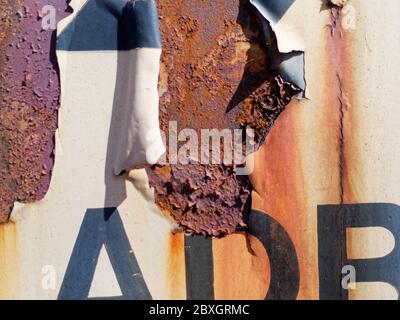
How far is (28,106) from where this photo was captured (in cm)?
121

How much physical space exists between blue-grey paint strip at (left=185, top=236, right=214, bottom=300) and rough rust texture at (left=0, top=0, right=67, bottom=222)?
302mm

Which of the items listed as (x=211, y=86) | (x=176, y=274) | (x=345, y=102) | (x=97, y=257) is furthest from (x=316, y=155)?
(x=97, y=257)

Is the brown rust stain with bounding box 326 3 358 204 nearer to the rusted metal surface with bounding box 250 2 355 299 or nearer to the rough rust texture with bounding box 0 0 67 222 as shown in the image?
the rusted metal surface with bounding box 250 2 355 299

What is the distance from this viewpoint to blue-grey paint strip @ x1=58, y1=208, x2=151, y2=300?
3.88ft

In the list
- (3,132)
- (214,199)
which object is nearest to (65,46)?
(3,132)

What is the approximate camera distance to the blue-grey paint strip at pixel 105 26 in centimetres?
119

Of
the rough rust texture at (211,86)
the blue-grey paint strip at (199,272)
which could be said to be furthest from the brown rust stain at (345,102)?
the blue-grey paint strip at (199,272)

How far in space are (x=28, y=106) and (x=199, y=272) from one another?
447 millimetres

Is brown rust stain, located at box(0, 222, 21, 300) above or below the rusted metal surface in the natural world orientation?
below

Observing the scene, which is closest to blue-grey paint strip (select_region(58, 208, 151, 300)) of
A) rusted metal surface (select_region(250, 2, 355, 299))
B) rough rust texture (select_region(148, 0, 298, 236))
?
rough rust texture (select_region(148, 0, 298, 236))

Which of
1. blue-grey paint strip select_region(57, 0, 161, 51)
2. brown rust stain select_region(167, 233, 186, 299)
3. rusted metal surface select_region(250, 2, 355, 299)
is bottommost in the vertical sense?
brown rust stain select_region(167, 233, 186, 299)

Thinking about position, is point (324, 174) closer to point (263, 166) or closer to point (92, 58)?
point (263, 166)

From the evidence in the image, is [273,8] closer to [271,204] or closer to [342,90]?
[342,90]
